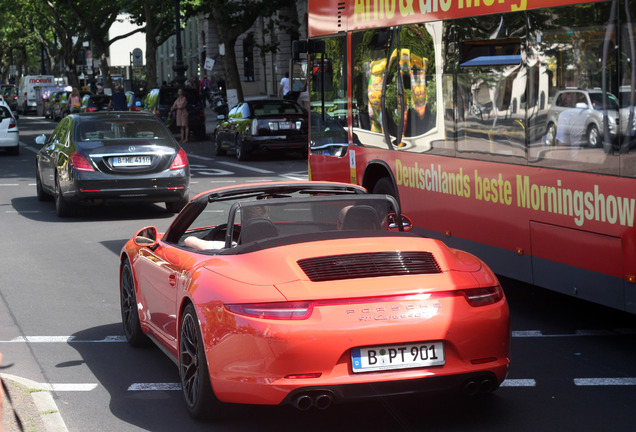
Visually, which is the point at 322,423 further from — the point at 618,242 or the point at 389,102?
the point at 389,102

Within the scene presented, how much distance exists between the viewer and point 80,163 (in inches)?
610

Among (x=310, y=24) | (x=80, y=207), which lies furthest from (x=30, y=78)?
(x=310, y=24)

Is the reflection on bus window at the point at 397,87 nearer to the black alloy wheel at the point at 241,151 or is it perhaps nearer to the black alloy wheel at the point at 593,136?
the black alloy wheel at the point at 593,136

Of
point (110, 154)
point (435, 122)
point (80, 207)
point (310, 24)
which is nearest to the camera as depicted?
point (435, 122)

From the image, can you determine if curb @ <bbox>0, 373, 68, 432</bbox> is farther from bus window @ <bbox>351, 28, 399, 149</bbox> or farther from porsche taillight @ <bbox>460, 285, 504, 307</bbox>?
bus window @ <bbox>351, 28, 399, 149</bbox>

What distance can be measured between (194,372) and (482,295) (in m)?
1.54

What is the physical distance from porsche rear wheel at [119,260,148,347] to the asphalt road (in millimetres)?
98

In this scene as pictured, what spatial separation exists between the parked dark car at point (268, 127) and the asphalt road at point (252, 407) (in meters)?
14.4

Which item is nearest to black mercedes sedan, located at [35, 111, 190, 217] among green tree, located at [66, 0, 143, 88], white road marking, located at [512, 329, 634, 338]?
white road marking, located at [512, 329, 634, 338]

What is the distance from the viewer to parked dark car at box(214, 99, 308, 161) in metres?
26.6

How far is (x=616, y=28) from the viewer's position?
23.0 feet

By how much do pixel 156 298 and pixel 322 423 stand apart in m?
1.56

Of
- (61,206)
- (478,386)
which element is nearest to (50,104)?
(61,206)

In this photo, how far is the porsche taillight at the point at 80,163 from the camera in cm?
1546
